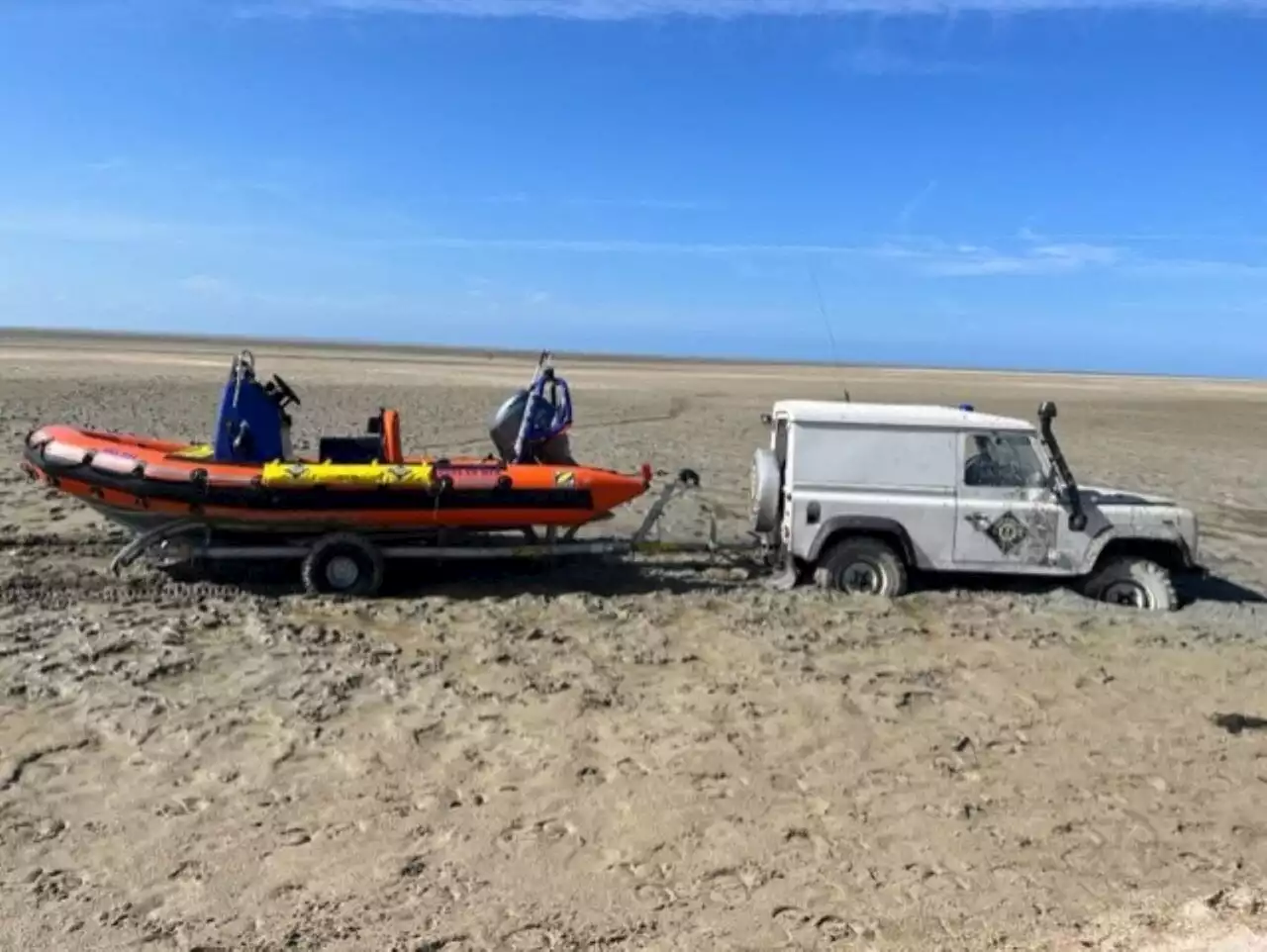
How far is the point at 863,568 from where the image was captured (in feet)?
32.1

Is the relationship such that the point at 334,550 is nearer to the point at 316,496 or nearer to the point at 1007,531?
the point at 316,496

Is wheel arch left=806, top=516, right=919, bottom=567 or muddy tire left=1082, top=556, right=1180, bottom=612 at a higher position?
wheel arch left=806, top=516, right=919, bottom=567

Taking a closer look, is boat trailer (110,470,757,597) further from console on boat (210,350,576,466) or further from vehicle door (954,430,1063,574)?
vehicle door (954,430,1063,574)

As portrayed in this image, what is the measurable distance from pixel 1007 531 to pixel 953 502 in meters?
0.48

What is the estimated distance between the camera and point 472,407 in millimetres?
29031

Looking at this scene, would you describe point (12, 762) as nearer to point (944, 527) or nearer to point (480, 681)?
point (480, 681)

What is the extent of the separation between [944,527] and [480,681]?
13.3ft

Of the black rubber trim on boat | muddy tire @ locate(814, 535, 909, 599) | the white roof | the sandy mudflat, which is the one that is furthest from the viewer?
muddy tire @ locate(814, 535, 909, 599)

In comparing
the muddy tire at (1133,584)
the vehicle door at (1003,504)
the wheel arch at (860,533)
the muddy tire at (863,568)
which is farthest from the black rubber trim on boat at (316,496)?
the muddy tire at (1133,584)

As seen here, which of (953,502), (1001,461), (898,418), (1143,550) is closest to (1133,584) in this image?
(1143,550)

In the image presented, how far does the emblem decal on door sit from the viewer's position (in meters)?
9.52

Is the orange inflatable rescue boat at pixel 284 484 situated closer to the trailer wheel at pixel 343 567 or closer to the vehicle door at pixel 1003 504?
the trailer wheel at pixel 343 567

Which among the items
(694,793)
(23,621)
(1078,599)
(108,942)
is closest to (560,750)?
(694,793)

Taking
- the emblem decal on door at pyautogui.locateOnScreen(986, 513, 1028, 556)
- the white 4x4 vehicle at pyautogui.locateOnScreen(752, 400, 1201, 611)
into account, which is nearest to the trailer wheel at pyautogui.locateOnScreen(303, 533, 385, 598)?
the white 4x4 vehicle at pyautogui.locateOnScreen(752, 400, 1201, 611)
